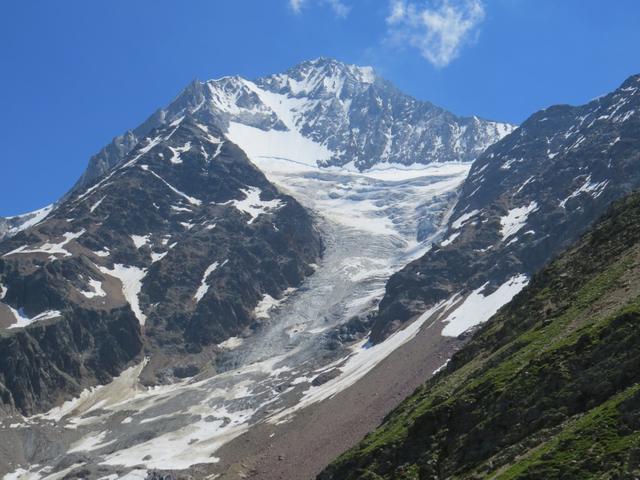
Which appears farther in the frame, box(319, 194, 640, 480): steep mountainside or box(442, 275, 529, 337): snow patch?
box(442, 275, 529, 337): snow patch

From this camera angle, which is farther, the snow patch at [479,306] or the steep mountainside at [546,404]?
the snow patch at [479,306]

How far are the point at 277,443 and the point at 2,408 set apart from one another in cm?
8981

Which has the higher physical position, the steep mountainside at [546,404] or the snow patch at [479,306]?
the snow patch at [479,306]

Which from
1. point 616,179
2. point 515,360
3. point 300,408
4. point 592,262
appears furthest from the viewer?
point 616,179

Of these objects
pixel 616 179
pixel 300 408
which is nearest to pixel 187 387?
pixel 300 408

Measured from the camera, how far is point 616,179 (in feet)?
638

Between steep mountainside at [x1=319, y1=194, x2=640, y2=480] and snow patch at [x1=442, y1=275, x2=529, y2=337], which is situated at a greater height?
snow patch at [x1=442, y1=275, x2=529, y2=337]

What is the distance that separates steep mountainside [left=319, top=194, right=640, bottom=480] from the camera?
32.5 m

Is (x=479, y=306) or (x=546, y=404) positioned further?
(x=479, y=306)

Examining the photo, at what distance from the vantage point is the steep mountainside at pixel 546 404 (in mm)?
32500

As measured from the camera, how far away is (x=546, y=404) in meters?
40.6

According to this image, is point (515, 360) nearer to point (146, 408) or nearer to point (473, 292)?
point (473, 292)

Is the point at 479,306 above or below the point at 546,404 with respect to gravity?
above

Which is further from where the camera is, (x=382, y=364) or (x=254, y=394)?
(x=254, y=394)
